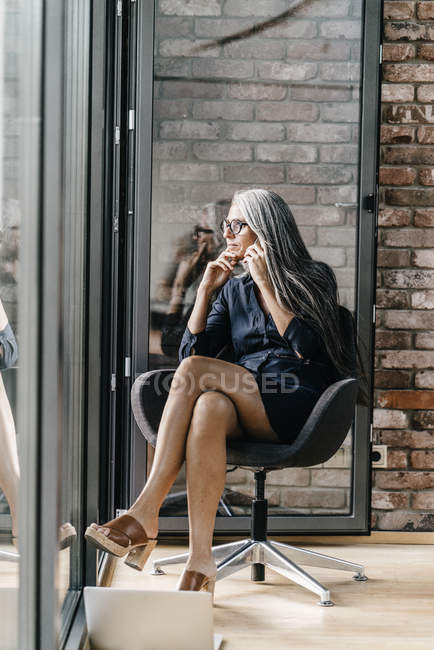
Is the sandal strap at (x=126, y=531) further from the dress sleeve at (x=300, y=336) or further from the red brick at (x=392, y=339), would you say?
the red brick at (x=392, y=339)

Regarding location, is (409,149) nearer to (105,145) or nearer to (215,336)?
(215,336)

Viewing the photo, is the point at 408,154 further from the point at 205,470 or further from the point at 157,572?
the point at 157,572

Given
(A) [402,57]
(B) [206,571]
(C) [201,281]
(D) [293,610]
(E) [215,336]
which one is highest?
(A) [402,57]

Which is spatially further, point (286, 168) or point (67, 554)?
point (286, 168)

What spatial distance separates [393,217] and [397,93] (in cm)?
46

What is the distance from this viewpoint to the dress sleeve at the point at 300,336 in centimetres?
246

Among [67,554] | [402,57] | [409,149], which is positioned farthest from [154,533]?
[402,57]

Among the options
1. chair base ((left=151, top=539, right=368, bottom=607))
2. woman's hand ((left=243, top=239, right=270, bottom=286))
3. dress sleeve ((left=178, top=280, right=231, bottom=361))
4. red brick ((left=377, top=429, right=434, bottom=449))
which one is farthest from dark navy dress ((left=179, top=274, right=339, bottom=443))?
red brick ((left=377, top=429, right=434, bottom=449))

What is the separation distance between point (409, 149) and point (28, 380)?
2099 millimetres

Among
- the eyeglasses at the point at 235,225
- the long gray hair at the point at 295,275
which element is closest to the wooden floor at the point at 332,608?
the long gray hair at the point at 295,275

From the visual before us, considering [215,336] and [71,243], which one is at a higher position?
[71,243]

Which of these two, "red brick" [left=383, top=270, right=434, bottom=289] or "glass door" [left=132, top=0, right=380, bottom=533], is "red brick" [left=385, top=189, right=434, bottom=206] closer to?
"glass door" [left=132, top=0, right=380, bottom=533]

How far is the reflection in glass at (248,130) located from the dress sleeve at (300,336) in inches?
19.1

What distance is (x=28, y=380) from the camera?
4.39ft
